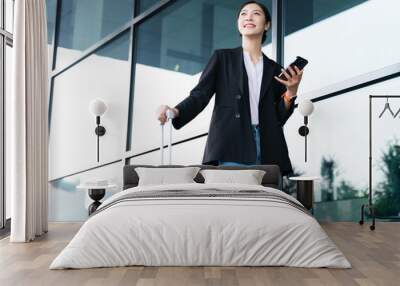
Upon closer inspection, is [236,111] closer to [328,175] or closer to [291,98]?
[291,98]

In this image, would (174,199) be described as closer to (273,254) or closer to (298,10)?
(273,254)

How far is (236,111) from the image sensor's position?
6.27 metres

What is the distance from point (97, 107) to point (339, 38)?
305 cm

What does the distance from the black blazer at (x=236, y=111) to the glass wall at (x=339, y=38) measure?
16.6 inches

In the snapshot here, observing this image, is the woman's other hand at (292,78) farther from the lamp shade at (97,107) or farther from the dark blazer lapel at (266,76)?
the lamp shade at (97,107)

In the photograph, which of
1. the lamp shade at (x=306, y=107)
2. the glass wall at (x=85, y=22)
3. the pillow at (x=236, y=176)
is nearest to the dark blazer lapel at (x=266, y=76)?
the lamp shade at (x=306, y=107)

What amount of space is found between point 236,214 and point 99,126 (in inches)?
129

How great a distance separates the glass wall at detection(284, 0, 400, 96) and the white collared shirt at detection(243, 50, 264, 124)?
366 mm

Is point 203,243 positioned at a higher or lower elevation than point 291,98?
lower

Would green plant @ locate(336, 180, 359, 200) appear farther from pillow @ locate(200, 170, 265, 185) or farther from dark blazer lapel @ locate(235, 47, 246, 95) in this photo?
dark blazer lapel @ locate(235, 47, 246, 95)

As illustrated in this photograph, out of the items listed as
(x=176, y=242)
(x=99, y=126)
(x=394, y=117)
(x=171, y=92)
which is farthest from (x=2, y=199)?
(x=394, y=117)

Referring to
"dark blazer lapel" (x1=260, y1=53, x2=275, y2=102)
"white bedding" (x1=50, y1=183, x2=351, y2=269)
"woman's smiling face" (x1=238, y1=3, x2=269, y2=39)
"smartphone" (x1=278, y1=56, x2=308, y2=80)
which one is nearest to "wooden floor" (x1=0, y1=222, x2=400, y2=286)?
"white bedding" (x1=50, y1=183, x2=351, y2=269)

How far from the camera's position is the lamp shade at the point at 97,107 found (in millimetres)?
6402

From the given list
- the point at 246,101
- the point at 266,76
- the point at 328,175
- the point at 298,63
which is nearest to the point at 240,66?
the point at 266,76
